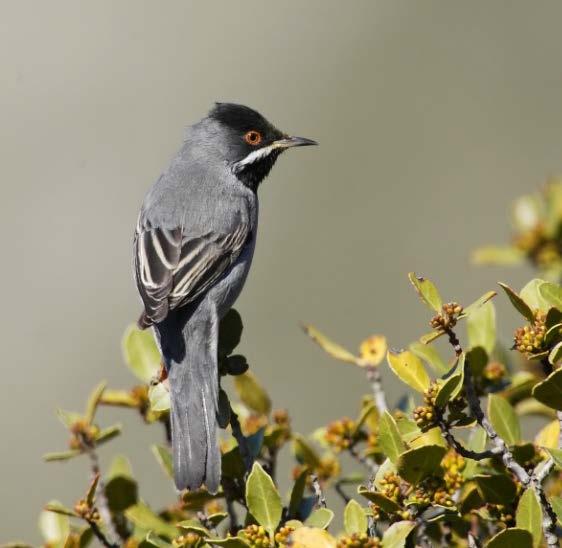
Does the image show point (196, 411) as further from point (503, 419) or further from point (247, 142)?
point (247, 142)

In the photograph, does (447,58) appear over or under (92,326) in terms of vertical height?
over

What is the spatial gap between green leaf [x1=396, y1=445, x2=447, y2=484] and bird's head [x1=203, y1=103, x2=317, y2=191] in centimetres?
304

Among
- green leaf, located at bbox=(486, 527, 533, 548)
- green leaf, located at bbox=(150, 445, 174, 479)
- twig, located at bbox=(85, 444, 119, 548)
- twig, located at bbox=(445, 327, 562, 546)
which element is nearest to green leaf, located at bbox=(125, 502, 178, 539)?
twig, located at bbox=(85, 444, 119, 548)

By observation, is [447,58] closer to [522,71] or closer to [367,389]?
[522,71]

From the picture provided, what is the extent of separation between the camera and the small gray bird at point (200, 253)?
3.71 m

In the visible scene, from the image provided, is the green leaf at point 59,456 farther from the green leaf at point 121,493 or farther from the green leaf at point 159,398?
the green leaf at point 159,398

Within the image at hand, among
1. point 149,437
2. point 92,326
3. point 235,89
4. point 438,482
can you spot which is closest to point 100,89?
point 235,89

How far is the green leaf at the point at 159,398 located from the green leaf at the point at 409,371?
3.56 feet

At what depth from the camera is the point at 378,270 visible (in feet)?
37.0

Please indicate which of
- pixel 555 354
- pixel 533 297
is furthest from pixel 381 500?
pixel 533 297

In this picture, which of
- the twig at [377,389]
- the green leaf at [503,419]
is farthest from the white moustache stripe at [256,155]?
the green leaf at [503,419]

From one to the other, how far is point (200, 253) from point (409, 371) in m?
1.97

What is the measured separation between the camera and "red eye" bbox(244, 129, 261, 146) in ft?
18.7

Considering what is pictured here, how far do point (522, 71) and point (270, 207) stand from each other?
459 centimetres
